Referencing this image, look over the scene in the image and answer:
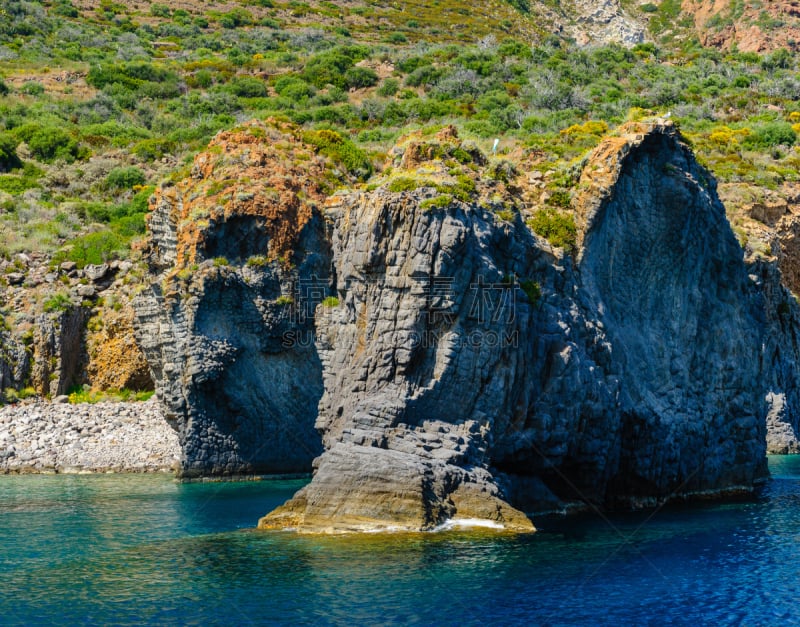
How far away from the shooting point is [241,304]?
49.8 metres

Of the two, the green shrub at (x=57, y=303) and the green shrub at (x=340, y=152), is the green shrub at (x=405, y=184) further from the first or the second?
the green shrub at (x=57, y=303)

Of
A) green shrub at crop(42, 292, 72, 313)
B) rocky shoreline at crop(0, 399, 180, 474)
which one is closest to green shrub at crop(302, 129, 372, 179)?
rocky shoreline at crop(0, 399, 180, 474)

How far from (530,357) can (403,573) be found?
1230 centimetres

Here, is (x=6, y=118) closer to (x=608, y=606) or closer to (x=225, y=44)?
(x=225, y=44)

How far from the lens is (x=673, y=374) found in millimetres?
41156

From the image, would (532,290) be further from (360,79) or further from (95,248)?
(360,79)

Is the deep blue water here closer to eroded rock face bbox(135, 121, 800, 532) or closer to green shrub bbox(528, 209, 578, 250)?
eroded rock face bbox(135, 121, 800, 532)

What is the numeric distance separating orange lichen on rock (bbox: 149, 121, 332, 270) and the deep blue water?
16.6 metres

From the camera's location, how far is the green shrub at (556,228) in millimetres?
38156

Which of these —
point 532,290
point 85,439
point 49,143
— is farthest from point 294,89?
point 532,290

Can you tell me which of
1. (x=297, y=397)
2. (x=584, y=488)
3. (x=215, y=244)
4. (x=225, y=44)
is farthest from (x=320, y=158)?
(x=225, y=44)

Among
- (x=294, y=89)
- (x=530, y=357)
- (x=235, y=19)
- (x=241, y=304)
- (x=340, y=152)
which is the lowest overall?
(x=530, y=357)

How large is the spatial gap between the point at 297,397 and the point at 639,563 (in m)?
27.1

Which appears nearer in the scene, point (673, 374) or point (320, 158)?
point (673, 374)
